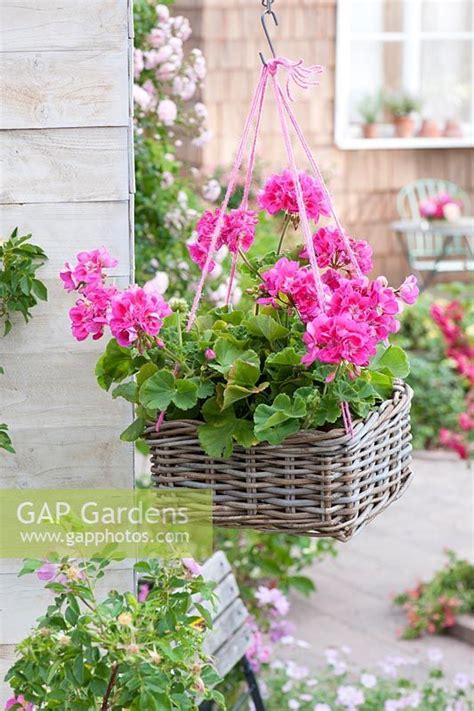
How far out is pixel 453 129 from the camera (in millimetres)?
8844

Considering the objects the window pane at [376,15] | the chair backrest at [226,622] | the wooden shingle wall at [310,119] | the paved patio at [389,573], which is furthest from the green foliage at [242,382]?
the window pane at [376,15]

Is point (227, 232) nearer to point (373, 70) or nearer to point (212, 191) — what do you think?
point (212, 191)

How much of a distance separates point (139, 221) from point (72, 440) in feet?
4.27

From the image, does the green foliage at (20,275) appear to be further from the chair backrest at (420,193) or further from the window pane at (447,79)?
the window pane at (447,79)

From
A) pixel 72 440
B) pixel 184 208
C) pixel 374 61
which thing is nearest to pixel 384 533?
pixel 184 208

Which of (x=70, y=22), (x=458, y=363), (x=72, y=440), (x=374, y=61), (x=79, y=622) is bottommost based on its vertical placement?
(x=458, y=363)

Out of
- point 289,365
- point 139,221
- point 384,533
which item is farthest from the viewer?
point 384,533

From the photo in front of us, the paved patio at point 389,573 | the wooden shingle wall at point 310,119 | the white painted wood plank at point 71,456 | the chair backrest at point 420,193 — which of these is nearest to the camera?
the white painted wood plank at point 71,456

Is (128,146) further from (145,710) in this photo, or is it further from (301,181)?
(145,710)

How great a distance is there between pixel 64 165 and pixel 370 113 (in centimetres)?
701

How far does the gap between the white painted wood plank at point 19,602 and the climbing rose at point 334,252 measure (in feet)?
2.13

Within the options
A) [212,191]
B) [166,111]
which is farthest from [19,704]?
[212,191]

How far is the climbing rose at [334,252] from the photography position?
1901 mm

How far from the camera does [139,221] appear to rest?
128 inches
